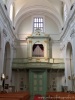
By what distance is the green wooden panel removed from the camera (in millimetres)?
21664

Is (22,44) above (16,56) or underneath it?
above

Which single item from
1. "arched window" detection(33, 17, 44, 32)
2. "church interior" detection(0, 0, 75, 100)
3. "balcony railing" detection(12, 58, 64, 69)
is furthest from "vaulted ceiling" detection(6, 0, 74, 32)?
"balcony railing" detection(12, 58, 64, 69)

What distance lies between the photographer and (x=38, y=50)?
23312 mm

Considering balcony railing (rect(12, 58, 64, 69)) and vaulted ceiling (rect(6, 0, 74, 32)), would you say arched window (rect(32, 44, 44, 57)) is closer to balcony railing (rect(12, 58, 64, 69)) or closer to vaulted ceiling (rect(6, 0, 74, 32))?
balcony railing (rect(12, 58, 64, 69))

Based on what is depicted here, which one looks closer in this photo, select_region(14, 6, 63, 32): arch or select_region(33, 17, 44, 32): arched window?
select_region(14, 6, 63, 32): arch

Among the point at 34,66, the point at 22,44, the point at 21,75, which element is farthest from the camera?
the point at 22,44

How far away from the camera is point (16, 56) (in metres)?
24.1

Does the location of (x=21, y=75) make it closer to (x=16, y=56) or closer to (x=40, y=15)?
(x=16, y=56)

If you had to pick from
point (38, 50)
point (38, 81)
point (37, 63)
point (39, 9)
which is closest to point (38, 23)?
point (39, 9)

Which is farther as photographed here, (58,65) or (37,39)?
(37,39)

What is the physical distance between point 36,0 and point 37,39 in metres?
5.24

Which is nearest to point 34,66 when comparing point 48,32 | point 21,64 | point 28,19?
point 21,64

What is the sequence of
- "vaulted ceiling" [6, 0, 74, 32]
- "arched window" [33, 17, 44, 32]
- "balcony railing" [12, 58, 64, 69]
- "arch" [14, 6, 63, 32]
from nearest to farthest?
"balcony railing" [12, 58, 64, 69] < "vaulted ceiling" [6, 0, 74, 32] < "arch" [14, 6, 63, 32] < "arched window" [33, 17, 44, 32]

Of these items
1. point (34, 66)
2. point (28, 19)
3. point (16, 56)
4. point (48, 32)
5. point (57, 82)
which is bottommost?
point (57, 82)
